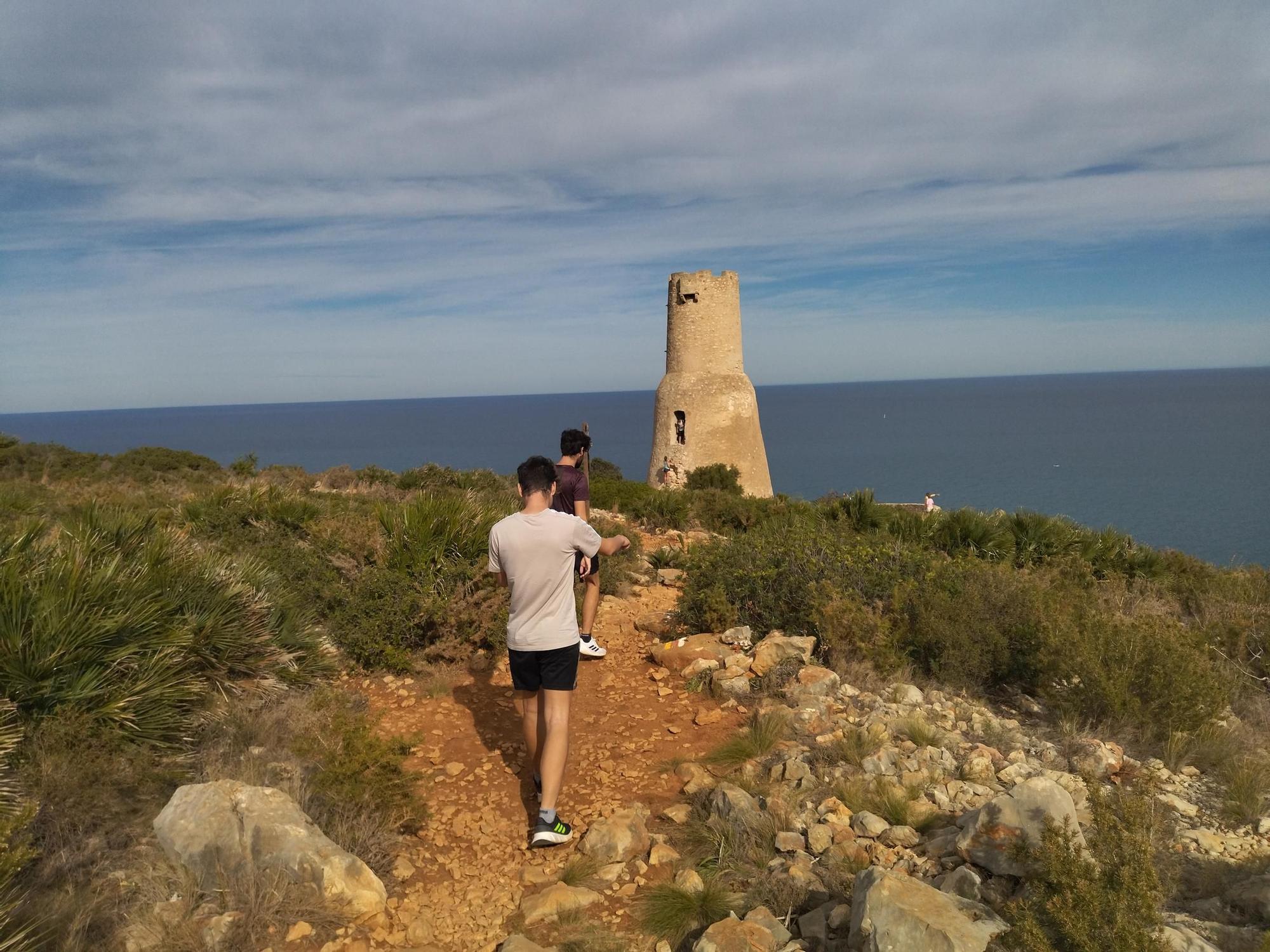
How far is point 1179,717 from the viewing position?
4695 mm

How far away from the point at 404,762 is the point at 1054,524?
9.46 metres

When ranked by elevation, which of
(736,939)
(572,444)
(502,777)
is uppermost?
(572,444)

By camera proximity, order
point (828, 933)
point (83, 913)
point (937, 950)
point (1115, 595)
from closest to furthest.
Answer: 1. point (937, 950)
2. point (83, 913)
3. point (828, 933)
4. point (1115, 595)

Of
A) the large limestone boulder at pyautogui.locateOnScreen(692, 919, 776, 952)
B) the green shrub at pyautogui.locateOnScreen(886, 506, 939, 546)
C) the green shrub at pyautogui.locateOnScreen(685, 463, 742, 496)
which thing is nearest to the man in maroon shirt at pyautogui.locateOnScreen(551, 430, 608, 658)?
the large limestone boulder at pyautogui.locateOnScreen(692, 919, 776, 952)

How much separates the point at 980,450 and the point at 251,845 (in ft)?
323

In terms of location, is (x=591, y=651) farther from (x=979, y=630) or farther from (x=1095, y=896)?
(x=1095, y=896)

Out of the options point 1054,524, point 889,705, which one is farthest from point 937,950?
point 1054,524

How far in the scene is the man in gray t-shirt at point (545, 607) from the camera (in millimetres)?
3877

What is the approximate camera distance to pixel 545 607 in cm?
392

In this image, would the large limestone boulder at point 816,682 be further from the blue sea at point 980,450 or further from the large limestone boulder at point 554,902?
the blue sea at point 980,450

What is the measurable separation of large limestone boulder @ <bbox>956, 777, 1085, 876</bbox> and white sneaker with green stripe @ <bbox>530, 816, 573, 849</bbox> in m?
1.95

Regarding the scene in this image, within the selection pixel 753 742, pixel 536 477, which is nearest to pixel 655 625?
pixel 753 742

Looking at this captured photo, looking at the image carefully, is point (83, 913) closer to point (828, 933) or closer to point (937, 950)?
point (828, 933)

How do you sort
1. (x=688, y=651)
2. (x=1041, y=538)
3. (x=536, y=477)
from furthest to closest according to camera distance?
(x=1041, y=538) < (x=688, y=651) < (x=536, y=477)
